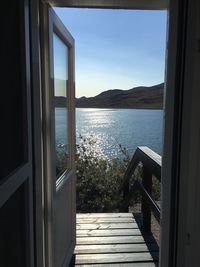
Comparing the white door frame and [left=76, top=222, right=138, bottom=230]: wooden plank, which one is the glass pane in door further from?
[left=76, top=222, right=138, bottom=230]: wooden plank

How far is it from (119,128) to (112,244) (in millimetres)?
3357

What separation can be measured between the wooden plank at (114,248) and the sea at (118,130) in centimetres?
181

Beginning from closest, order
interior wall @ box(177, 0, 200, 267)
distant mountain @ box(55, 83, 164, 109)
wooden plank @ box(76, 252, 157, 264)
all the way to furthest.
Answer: interior wall @ box(177, 0, 200, 267) → wooden plank @ box(76, 252, 157, 264) → distant mountain @ box(55, 83, 164, 109)

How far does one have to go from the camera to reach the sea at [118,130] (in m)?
4.85

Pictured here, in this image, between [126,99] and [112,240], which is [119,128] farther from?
[112,240]

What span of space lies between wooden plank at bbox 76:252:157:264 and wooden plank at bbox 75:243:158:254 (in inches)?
2.5

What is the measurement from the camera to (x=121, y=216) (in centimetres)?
354

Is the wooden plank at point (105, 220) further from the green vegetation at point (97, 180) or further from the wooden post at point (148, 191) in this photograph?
the green vegetation at point (97, 180)

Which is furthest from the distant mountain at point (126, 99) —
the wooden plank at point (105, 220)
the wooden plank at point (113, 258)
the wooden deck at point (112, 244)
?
the wooden plank at point (113, 258)

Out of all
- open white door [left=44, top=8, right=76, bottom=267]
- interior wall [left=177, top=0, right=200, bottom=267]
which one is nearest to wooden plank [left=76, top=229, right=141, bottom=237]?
open white door [left=44, top=8, right=76, bottom=267]

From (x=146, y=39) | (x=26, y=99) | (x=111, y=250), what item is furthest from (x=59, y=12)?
(x=146, y=39)

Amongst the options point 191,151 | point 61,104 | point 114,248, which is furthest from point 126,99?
point 191,151

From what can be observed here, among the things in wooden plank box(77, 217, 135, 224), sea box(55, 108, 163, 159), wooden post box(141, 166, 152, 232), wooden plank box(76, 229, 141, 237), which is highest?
sea box(55, 108, 163, 159)

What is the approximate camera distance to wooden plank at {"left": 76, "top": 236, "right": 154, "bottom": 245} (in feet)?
9.08
